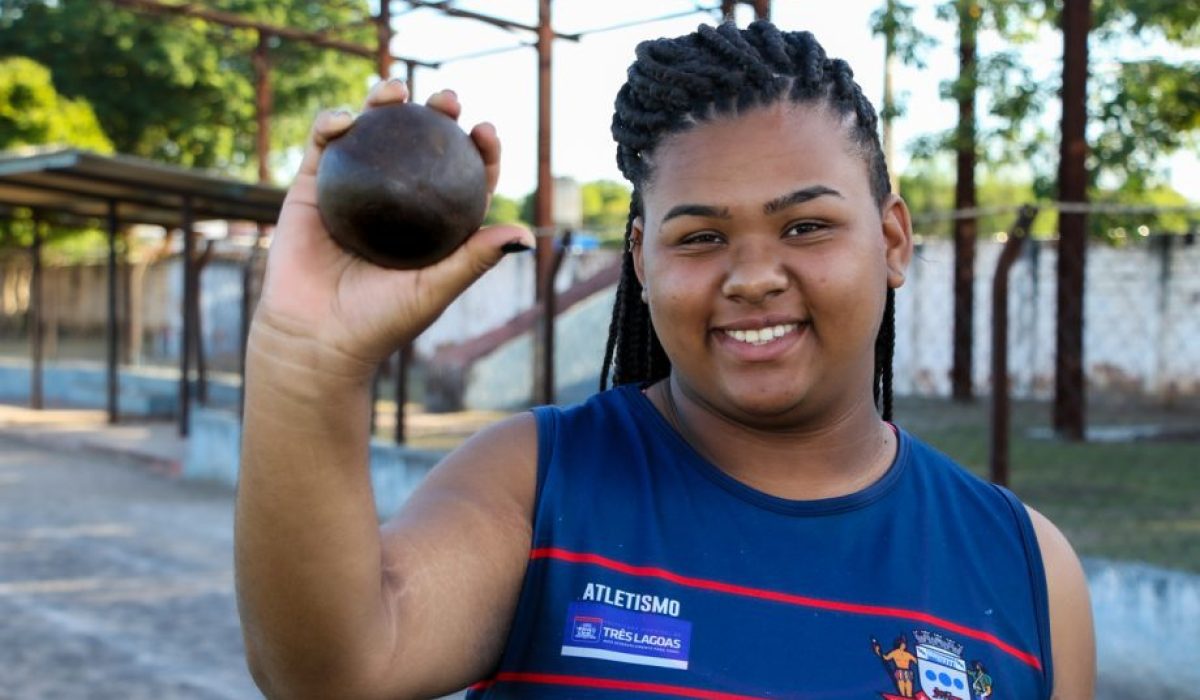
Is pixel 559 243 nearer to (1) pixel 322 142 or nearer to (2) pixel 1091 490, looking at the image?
(2) pixel 1091 490

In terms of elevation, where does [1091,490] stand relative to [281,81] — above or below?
below

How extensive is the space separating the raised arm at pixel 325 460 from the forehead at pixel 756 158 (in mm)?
348

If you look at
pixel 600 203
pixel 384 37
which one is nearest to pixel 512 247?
pixel 384 37

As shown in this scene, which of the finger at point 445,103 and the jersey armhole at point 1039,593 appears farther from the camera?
the jersey armhole at point 1039,593

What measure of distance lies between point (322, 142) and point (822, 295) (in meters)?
0.66

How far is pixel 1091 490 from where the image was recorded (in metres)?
7.41

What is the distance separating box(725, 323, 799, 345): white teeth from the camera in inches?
64.2

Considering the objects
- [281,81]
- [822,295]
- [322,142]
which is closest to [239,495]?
[322,142]

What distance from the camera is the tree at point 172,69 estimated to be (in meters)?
29.0

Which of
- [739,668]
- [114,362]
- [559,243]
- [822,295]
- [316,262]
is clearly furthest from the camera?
[114,362]

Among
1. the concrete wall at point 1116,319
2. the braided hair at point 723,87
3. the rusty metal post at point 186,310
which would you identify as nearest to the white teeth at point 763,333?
the braided hair at point 723,87

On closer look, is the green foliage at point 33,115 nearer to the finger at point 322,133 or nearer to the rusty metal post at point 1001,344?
the rusty metal post at point 1001,344

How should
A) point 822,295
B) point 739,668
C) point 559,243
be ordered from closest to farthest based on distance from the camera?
1. point 739,668
2. point 822,295
3. point 559,243

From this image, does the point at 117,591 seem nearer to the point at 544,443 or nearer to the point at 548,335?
the point at 548,335
